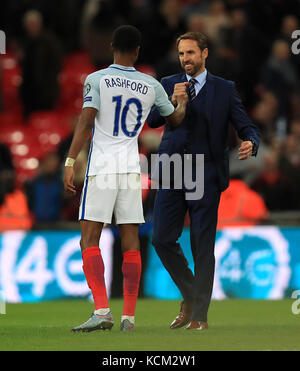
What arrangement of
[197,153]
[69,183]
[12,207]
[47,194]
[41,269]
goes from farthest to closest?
[47,194]
[12,207]
[41,269]
[197,153]
[69,183]

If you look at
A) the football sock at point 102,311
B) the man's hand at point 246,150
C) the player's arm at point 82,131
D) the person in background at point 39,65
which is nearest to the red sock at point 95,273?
the football sock at point 102,311

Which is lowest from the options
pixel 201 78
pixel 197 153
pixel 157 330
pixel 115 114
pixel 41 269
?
pixel 157 330

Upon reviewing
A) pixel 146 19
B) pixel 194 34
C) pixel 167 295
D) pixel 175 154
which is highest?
pixel 146 19

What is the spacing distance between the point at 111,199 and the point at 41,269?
219 inches

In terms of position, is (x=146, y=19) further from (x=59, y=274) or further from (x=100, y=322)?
(x=100, y=322)

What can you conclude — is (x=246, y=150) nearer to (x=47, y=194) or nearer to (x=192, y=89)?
(x=192, y=89)

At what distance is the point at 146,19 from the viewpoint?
18.9 meters

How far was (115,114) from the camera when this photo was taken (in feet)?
28.3

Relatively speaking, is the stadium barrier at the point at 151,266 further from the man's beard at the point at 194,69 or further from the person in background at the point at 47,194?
the man's beard at the point at 194,69

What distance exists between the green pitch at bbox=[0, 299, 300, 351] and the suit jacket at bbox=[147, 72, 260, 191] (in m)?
1.29

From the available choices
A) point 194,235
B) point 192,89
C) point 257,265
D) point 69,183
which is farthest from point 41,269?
point 69,183

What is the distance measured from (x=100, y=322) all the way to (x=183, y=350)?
1250 millimetres

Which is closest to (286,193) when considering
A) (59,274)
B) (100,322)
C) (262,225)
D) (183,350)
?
(262,225)

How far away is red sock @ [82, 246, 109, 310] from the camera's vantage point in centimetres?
852
